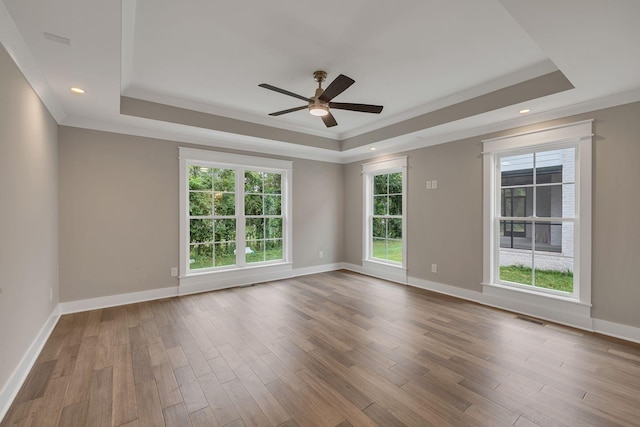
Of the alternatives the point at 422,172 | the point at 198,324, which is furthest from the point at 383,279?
the point at 198,324

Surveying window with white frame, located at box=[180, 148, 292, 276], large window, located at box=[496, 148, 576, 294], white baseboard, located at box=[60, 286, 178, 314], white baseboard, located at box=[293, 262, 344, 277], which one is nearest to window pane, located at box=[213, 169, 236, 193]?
window with white frame, located at box=[180, 148, 292, 276]

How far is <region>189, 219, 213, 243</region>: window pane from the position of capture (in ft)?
14.9

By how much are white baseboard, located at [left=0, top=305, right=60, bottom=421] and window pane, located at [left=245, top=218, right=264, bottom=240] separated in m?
2.69

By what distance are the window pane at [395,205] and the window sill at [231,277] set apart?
7.16 feet

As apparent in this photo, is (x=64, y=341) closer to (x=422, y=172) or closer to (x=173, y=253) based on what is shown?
(x=173, y=253)

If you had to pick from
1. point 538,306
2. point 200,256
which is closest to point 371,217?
point 538,306

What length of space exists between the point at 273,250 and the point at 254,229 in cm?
57

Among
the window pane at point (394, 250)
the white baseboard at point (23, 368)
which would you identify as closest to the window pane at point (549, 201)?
the window pane at point (394, 250)

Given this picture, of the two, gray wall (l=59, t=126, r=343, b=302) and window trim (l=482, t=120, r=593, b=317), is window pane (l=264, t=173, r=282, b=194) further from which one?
window trim (l=482, t=120, r=593, b=317)

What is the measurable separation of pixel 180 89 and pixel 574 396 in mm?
4632

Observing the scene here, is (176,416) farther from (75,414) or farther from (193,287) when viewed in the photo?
(193,287)

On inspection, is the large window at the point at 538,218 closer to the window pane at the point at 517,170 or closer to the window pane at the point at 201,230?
the window pane at the point at 517,170

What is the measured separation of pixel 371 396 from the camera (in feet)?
6.58

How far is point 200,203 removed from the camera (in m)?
4.62
